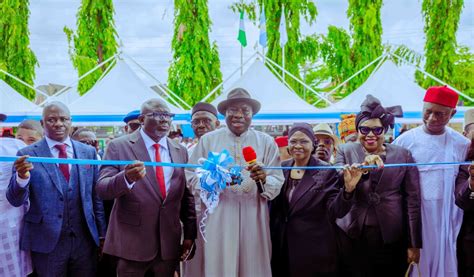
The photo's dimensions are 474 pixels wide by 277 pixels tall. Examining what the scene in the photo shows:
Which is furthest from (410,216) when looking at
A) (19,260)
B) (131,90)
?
(131,90)

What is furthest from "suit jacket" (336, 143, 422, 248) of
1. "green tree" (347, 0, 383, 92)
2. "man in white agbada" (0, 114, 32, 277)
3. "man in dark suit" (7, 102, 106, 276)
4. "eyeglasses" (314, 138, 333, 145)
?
"green tree" (347, 0, 383, 92)

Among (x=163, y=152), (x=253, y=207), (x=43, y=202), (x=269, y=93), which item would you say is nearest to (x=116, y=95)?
(x=269, y=93)

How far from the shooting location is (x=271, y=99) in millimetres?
11766

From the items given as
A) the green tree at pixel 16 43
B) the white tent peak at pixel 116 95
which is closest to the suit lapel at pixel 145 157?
the white tent peak at pixel 116 95

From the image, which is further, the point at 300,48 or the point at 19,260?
the point at 300,48

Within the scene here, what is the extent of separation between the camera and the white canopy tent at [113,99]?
11047 mm

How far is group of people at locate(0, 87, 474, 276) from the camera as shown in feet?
11.9

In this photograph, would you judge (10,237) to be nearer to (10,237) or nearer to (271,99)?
(10,237)

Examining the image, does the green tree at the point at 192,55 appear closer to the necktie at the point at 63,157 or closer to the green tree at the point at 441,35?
the green tree at the point at 441,35

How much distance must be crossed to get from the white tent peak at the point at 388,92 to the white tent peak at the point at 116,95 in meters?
4.66

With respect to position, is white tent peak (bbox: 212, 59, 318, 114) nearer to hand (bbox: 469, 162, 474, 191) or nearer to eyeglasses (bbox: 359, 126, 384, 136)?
eyeglasses (bbox: 359, 126, 384, 136)

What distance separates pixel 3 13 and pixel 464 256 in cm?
2147

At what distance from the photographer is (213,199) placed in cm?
354

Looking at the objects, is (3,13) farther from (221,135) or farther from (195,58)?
(221,135)
